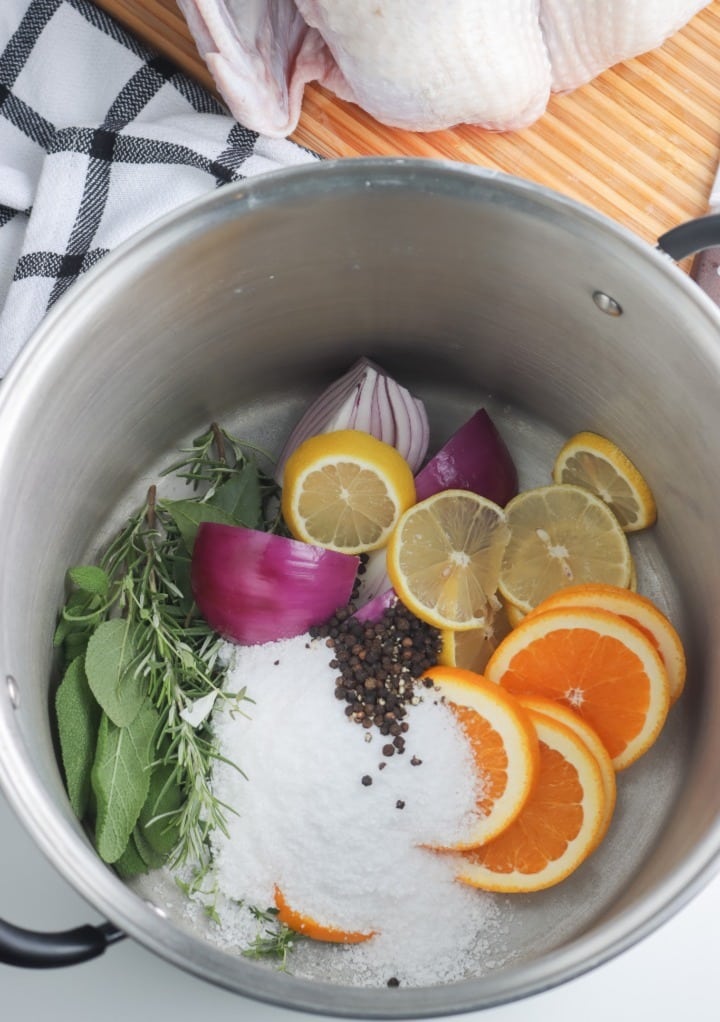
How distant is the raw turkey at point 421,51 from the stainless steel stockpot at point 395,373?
0.63ft

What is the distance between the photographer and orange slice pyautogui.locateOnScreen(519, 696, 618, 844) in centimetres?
88

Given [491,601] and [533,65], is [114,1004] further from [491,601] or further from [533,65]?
[533,65]

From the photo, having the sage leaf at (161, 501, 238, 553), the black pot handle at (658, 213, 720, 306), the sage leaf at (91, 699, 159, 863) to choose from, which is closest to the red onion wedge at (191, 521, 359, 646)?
the sage leaf at (161, 501, 238, 553)

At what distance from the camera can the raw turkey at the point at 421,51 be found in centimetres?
95

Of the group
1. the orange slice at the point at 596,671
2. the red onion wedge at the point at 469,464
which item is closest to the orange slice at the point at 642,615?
the orange slice at the point at 596,671

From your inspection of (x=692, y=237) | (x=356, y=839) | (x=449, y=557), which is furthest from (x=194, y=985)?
(x=692, y=237)

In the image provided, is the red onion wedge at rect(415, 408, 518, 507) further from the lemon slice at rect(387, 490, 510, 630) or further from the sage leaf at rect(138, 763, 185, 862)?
the sage leaf at rect(138, 763, 185, 862)

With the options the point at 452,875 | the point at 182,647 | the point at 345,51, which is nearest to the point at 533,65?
the point at 345,51

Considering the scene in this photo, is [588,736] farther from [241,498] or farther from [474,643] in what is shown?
[241,498]

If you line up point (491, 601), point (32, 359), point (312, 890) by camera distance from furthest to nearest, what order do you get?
1. point (491, 601)
2. point (312, 890)
3. point (32, 359)

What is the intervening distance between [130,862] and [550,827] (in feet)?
1.19

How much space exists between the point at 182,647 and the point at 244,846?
0.59 ft

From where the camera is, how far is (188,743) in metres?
0.88

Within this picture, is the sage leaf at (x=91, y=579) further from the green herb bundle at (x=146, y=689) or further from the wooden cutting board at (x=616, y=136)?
the wooden cutting board at (x=616, y=136)
